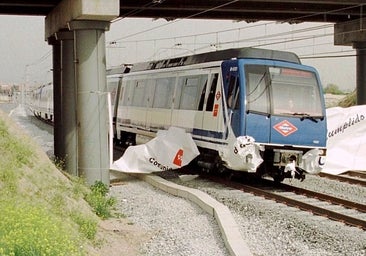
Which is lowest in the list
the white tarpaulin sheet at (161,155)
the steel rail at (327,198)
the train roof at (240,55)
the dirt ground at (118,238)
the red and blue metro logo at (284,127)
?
the steel rail at (327,198)

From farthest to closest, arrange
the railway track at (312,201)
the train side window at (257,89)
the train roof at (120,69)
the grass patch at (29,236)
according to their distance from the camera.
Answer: the train roof at (120,69) → the train side window at (257,89) → the railway track at (312,201) → the grass patch at (29,236)

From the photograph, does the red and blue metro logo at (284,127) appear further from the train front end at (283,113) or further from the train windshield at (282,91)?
the train windshield at (282,91)

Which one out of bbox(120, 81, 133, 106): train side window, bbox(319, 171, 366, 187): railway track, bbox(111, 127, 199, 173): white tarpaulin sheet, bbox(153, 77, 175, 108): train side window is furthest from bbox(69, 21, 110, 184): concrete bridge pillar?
bbox(120, 81, 133, 106): train side window

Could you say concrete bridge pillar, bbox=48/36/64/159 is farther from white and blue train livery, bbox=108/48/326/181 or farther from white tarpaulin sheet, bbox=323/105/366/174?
white tarpaulin sheet, bbox=323/105/366/174

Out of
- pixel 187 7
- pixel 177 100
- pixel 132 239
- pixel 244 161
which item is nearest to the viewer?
pixel 132 239

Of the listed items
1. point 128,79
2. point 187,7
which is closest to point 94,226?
point 187,7

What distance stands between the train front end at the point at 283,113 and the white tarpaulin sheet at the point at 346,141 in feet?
16.6

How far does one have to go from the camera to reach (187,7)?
2298cm

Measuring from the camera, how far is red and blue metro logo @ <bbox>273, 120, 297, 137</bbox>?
16.1m

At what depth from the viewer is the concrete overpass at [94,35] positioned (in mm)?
16219

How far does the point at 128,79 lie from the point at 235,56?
10.4 metres

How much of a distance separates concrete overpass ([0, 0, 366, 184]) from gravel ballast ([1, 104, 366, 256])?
176 cm

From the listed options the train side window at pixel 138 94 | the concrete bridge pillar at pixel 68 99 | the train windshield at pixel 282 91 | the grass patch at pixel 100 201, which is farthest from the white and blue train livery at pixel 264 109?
the train side window at pixel 138 94

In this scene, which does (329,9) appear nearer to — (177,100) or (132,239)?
(177,100)
